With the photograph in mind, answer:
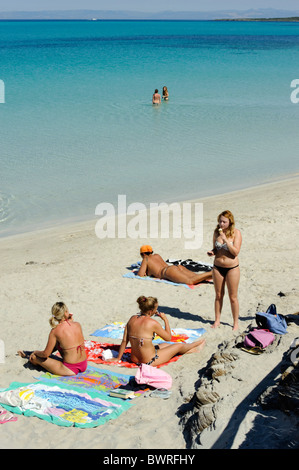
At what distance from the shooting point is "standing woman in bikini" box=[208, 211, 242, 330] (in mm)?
6754

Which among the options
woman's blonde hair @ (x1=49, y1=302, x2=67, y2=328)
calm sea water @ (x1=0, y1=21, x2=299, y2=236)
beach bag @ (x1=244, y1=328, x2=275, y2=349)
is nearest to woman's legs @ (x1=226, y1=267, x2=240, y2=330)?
beach bag @ (x1=244, y1=328, x2=275, y2=349)

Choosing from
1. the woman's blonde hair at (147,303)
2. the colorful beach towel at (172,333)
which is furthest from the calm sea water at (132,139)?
the woman's blonde hair at (147,303)

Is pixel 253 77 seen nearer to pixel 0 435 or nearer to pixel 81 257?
pixel 81 257

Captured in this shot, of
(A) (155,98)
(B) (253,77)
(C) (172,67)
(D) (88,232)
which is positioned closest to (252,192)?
(D) (88,232)

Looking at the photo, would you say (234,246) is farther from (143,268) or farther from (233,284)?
(143,268)

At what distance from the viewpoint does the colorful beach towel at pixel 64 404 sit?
5.37 m

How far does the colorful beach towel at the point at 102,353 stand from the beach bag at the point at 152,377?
474 millimetres

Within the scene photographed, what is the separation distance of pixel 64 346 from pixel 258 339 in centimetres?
210

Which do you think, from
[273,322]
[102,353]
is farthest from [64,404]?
[273,322]

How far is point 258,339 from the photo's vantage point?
6086mm

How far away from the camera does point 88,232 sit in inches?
473

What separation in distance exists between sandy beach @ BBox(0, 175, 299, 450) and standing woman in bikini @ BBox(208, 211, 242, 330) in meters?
0.51

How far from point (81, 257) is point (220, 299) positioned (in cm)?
393

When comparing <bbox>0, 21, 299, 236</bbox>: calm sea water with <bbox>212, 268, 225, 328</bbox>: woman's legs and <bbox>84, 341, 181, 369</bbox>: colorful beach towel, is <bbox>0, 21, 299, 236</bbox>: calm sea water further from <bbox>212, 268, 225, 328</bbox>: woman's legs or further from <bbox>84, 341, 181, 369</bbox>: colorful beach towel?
<bbox>212, 268, 225, 328</bbox>: woman's legs
